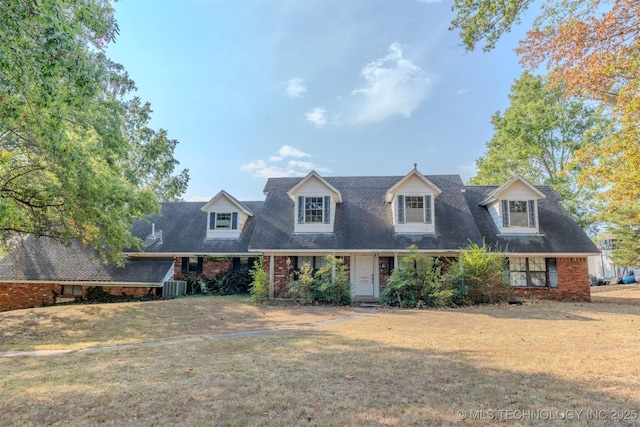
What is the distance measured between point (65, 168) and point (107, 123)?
12.0ft

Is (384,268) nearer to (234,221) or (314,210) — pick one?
(314,210)

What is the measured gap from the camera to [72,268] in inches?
713

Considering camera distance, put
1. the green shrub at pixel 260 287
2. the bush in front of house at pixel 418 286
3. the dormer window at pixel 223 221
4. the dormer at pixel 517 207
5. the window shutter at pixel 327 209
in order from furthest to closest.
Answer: the dormer window at pixel 223 221 < the window shutter at pixel 327 209 < the dormer at pixel 517 207 < the green shrub at pixel 260 287 < the bush in front of house at pixel 418 286

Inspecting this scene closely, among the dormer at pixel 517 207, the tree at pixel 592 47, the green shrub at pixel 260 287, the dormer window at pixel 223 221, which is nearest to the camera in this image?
the tree at pixel 592 47

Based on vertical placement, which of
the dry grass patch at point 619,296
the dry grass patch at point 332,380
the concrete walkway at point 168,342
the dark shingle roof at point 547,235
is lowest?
the dry grass patch at point 619,296

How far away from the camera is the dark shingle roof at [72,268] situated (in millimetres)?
17469

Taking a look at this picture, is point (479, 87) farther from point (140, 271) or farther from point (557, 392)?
point (140, 271)

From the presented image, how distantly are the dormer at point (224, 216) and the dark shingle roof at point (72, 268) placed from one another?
112 inches

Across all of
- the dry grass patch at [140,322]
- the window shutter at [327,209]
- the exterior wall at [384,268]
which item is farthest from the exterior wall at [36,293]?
the exterior wall at [384,268]

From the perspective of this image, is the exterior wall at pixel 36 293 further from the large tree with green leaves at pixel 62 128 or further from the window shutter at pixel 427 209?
the window shutter at pixel 427 209

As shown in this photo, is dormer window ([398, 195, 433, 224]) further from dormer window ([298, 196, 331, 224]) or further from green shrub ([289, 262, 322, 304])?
green shrub ([289, 262, 322, 304])

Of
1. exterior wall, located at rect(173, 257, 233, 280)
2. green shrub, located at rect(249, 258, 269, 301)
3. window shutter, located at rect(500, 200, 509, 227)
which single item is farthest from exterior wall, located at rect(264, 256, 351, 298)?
window shutter, located at rect(500, 200, 509, 227)

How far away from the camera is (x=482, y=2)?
696 cm

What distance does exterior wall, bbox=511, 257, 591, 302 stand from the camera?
16359 mm
